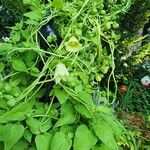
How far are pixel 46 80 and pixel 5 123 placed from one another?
0.69ft

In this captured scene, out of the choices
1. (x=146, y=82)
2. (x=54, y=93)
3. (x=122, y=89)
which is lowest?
(x=146, y=82)

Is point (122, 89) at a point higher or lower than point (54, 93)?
lower

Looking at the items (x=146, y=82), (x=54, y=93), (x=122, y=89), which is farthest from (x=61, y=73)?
(x=146, y=82)

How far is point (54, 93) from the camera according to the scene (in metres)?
1.72

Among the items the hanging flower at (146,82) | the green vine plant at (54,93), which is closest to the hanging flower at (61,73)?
the green vine plant at (54,93)

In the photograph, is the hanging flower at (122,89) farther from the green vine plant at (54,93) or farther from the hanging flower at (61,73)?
the hanging flower at (61,73)

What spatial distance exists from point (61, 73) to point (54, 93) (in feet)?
0.35

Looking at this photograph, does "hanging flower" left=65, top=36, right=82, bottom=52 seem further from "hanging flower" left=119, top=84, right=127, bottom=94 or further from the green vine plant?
"hanging flower" left=119, top=84, right=127, bottom=94

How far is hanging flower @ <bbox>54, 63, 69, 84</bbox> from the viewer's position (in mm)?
1645

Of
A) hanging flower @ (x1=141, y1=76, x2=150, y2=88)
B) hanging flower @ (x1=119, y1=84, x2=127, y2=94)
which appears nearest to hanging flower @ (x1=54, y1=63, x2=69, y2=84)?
hanging flower @ (x1=119, y1=84, x2=127, y2=94)

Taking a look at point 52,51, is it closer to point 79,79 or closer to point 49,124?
point 79,79

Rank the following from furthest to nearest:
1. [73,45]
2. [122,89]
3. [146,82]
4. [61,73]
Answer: [146,82], [122,89], [73,45], [61,73]

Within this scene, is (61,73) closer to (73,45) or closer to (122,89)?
(73,45)

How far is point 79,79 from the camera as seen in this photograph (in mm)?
1886
